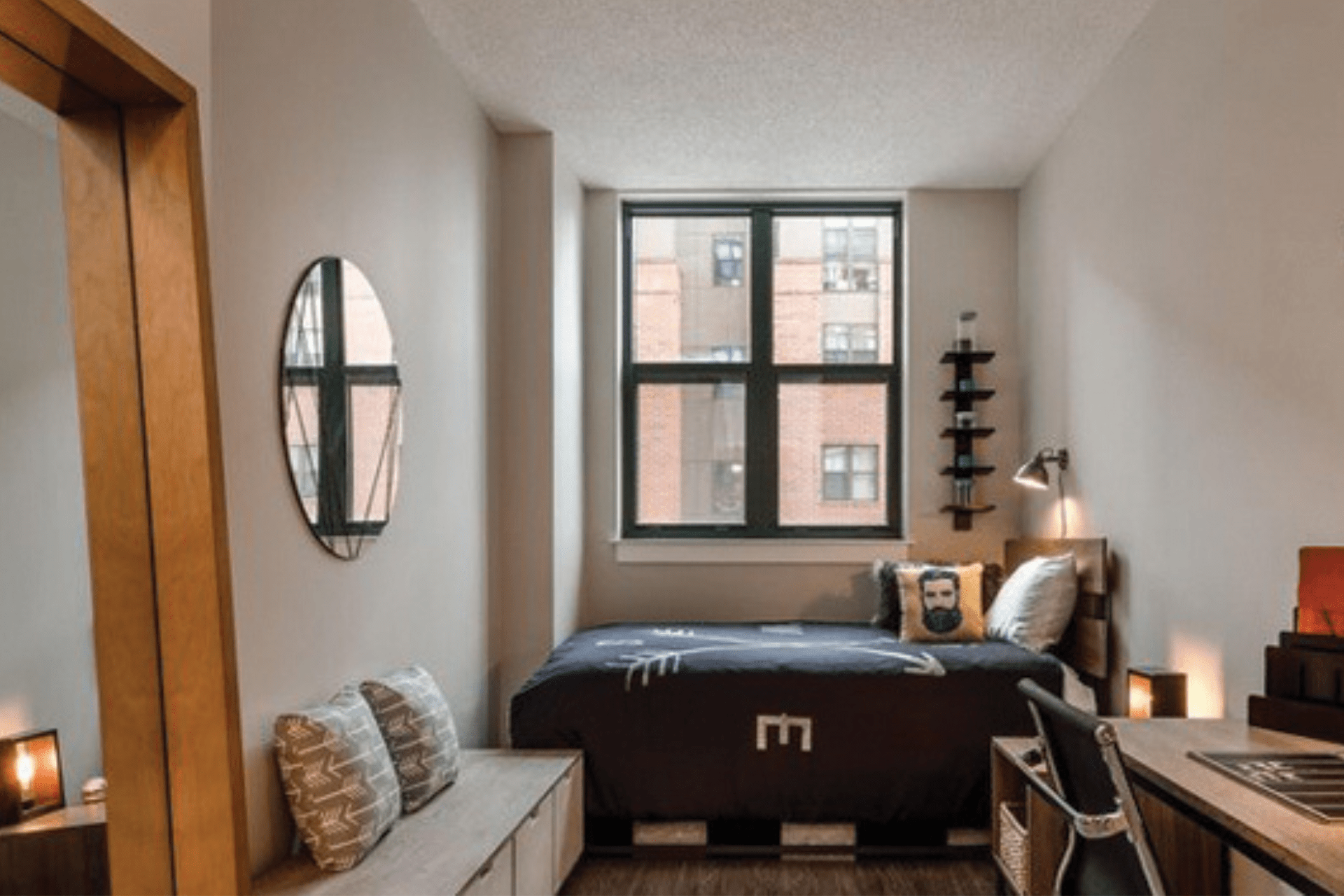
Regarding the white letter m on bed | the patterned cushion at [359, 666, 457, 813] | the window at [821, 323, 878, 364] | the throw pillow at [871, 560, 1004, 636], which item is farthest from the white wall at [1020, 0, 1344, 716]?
the patterned cushion at [359, 666, 457, 813]

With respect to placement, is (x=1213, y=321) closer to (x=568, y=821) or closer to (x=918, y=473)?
(x=918, y=473)

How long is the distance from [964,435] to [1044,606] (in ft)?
4.23

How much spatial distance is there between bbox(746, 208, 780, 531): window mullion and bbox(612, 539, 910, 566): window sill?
324 millimetres

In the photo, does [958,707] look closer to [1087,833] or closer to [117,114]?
[1087,833]

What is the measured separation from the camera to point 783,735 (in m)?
3.64

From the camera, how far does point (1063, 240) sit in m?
4.39

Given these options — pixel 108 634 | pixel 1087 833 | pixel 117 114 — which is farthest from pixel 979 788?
pixel 117 114

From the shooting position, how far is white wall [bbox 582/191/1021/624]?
5.14 meters

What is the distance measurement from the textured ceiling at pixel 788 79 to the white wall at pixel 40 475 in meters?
2.03

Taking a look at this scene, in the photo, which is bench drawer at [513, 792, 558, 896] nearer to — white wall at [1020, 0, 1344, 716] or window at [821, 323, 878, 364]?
white wall at [1020, 0, 1344, 716]

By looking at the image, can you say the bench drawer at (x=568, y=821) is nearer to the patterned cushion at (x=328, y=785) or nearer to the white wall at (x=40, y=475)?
the patterned cushion at (x=328, y=785)

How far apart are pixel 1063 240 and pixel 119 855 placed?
406 cm

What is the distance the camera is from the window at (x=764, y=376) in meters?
5.33

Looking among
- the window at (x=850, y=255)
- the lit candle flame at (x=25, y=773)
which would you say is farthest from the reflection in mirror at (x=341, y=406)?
the window at (x=850, y=255)
